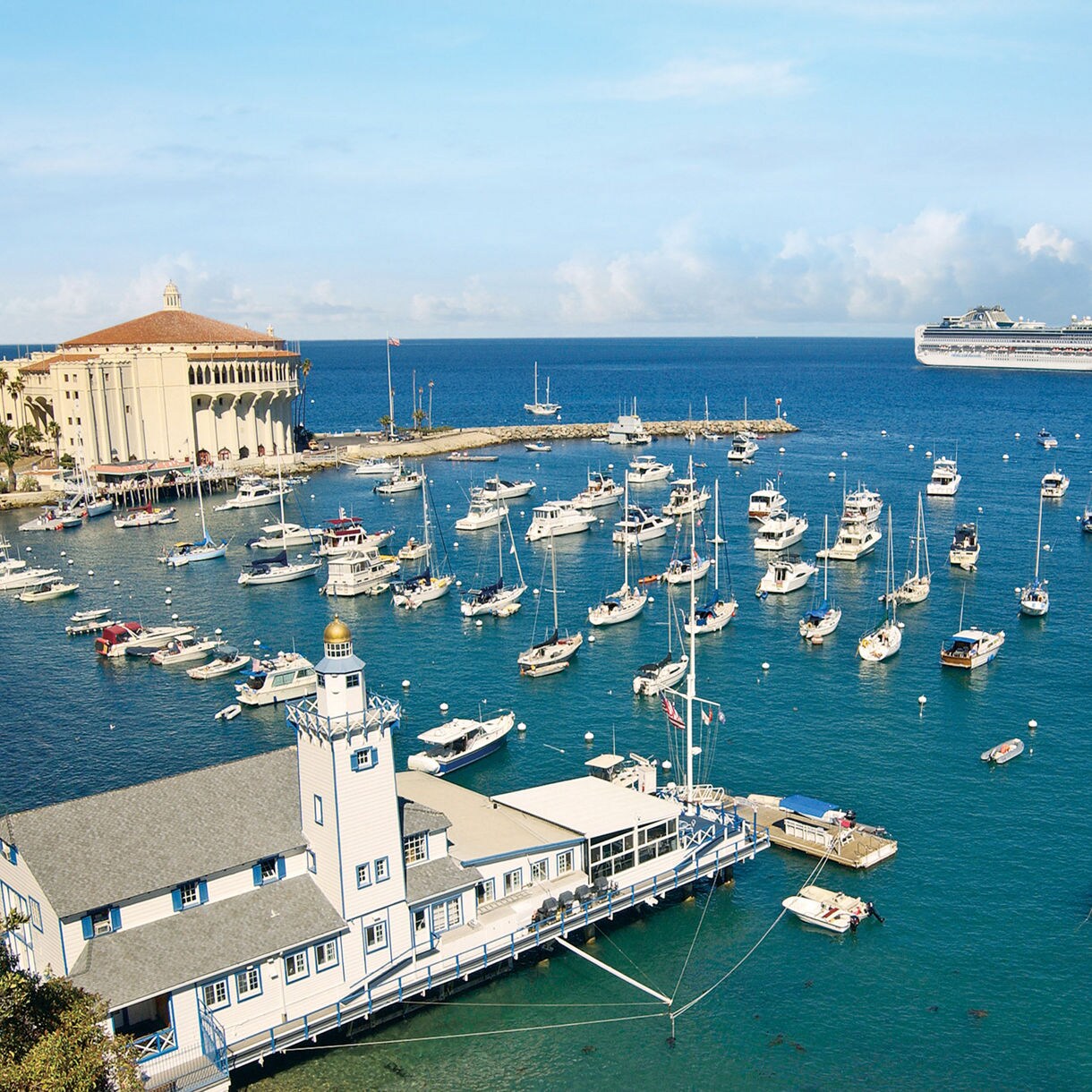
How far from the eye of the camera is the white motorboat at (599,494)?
122m

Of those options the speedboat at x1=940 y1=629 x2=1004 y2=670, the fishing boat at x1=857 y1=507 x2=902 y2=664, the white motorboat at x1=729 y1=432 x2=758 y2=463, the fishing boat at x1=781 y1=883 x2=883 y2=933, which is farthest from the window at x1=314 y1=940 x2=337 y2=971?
the white motorboat at x1=729 y1=432 x2=758 y2=463

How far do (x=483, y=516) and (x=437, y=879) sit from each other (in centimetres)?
7892

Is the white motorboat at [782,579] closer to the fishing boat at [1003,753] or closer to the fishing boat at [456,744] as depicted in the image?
the fishing boat at [1003,753]

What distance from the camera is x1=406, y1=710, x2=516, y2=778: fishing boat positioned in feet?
180

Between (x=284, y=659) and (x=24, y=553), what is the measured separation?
167ft

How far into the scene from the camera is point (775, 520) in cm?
10481

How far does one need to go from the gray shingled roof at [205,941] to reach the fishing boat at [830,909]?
17677 mm

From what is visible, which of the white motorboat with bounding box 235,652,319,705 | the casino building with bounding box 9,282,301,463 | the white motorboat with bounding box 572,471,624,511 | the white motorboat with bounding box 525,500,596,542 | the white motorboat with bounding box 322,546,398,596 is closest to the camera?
the white motorboat with bounding box 235,652,319,705

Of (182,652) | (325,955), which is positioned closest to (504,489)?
(182,652)

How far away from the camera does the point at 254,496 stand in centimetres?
13100

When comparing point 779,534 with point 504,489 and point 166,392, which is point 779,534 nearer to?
point 504,489

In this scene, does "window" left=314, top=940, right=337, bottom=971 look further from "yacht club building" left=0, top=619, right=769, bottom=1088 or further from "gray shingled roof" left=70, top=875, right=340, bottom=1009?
"gray shingled roof" left=70, top=875, right=340, bottom=1009

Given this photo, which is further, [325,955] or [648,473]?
[648,473]

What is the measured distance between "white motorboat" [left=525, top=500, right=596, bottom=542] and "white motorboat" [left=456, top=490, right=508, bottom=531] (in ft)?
13.8
